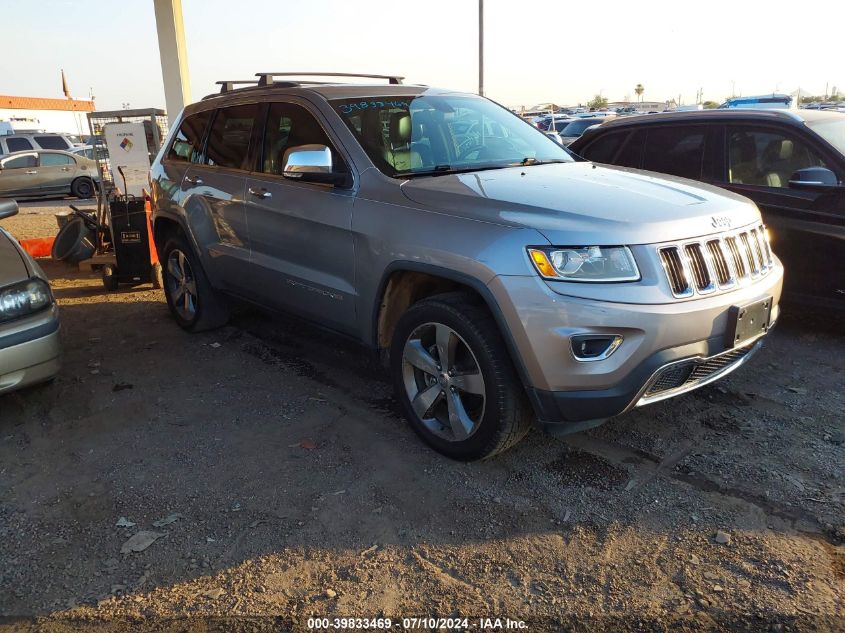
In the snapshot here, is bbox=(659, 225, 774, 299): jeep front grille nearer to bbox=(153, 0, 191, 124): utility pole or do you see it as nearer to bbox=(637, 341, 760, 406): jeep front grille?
bbox=(637, 341, 760, 406): jeep front grille

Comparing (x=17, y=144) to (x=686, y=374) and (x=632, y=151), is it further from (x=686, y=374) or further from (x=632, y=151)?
(x=686, y=374)

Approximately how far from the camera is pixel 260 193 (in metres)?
4.40

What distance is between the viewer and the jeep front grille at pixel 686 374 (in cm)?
294

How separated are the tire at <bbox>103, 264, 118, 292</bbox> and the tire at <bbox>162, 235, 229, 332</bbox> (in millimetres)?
1691

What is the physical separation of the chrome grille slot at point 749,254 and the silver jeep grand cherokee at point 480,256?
0.01 m

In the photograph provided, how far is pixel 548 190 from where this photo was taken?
3322 millimetres

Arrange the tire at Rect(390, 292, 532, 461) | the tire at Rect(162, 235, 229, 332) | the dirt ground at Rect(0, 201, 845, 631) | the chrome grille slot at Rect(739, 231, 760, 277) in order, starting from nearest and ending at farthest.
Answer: the dirt ground at Rect(0, 201, 845, 631), the tire at Rect(390, 292, 532, 461), the chrome grille slot at Rect(739, 231, 760, 277), the tire at Rect(162, 235, 229, 332)

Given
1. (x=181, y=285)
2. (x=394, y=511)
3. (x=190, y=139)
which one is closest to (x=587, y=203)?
(x=394, y=511)

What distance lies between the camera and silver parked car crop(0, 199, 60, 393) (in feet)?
12.5

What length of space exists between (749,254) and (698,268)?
1.72 feet

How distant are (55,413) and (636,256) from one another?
3.54m

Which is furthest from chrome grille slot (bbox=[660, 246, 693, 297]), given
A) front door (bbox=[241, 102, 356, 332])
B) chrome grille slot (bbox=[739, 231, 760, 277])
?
front door (bbox=[241, 102, 356, 332])

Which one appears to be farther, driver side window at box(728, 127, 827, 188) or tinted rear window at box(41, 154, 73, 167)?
tinted rear window at box(41, 154, 73, 167)

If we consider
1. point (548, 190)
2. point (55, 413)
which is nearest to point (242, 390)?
point (55, 413)
